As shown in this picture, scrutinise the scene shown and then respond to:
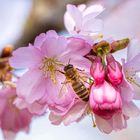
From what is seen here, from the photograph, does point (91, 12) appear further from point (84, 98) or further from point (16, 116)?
point (16, 116)

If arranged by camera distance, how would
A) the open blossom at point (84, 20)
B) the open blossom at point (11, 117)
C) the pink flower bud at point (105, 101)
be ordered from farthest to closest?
the open blossom at point (11, 117), the open blossom at point (84, 20), the pink flower bud at point (105, 101)

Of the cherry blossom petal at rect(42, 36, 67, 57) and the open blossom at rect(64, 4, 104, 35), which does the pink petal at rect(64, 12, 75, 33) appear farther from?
the cherry blossom petal at rect(42, 36, 67, 57)

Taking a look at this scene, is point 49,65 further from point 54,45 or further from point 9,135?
point 9,135

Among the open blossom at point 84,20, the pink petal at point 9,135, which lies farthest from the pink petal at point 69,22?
the pink petal at point 9,135

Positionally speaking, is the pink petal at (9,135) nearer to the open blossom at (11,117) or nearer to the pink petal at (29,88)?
the open blossom at (11,117)

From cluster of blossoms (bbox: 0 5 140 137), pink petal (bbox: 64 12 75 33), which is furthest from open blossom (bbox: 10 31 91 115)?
pink petal (bbox: 64 12 75 33)

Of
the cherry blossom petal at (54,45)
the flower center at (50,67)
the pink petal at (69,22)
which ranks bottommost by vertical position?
the flower center at (50,67)
